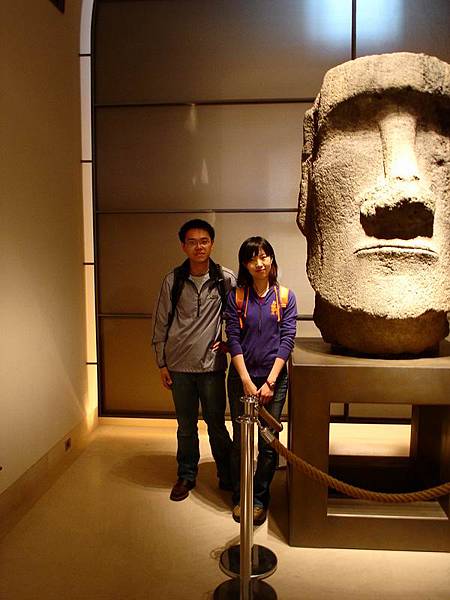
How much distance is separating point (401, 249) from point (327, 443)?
0.91 m

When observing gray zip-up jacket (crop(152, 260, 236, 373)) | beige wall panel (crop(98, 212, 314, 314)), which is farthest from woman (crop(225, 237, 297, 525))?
beige wall panel (crop(98, 212, 314, 314))

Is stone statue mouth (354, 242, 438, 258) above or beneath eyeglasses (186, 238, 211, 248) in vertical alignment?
beneath

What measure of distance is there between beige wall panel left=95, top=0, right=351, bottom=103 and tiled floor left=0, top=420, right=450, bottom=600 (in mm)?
2820

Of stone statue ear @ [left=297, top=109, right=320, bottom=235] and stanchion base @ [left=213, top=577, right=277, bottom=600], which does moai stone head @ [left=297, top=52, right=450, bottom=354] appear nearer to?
stone statue ear @ [left=297, top=109, right=320, bottom=235]

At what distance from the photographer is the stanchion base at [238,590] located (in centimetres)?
204

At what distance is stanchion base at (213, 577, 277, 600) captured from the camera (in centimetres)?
204

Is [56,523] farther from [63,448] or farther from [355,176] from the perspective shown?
[355,176]

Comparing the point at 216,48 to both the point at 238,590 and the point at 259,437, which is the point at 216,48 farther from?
the point at 238,590

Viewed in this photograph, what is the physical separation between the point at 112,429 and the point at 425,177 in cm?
300

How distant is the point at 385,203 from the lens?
2.26m

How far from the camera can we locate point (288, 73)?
3.97 metres

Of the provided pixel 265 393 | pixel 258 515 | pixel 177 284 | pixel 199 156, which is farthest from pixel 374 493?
pixel 199 156

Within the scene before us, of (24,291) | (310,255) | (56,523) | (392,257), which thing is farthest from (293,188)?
(56,523)

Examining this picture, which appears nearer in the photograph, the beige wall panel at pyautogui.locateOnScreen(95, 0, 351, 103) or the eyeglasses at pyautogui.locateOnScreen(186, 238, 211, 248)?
the eyeglasses at pyautogui.locateOnScreen(186, 238, 211, 248)
